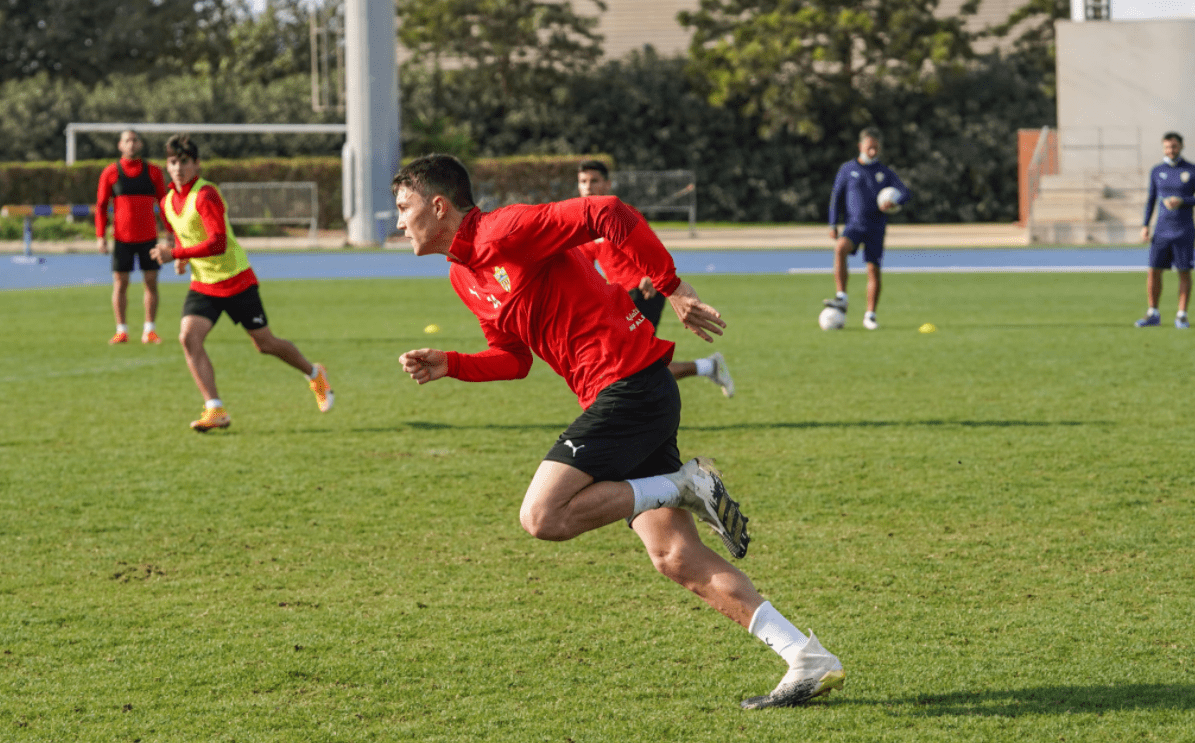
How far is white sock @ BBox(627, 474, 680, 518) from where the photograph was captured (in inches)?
160

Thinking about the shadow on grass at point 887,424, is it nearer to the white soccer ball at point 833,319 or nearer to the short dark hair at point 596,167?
the short dark hair at point 596,167

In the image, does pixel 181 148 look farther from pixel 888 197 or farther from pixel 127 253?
pixel 888 197

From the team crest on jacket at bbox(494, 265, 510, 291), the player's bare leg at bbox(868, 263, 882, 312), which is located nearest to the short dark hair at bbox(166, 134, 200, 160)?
the team crest on jacket at bbox(494, 265, 510, 291)

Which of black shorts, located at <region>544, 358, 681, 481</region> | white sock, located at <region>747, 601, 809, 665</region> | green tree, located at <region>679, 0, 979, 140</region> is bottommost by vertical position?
white sock, located at <region>747, 601, 809, 665</region>

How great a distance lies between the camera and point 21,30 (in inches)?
1957

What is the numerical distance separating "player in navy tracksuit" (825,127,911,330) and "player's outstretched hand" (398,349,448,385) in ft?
35.2

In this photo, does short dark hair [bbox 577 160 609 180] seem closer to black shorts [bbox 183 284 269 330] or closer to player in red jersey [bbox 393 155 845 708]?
black shorts [bbox 183 284 269 330]

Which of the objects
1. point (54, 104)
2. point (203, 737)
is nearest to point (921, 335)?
point (203, 737)

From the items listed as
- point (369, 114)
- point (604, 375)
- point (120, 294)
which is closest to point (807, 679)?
point (604, 375)

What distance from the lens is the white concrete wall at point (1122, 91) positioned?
Result: 3256 centimetres

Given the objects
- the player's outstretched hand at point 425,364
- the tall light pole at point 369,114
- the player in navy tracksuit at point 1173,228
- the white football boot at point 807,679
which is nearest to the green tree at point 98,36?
the tall light pole at point 369,114

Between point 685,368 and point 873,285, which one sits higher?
point 873,285

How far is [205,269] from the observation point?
29.5ft

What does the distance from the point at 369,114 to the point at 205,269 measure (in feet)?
79.7
